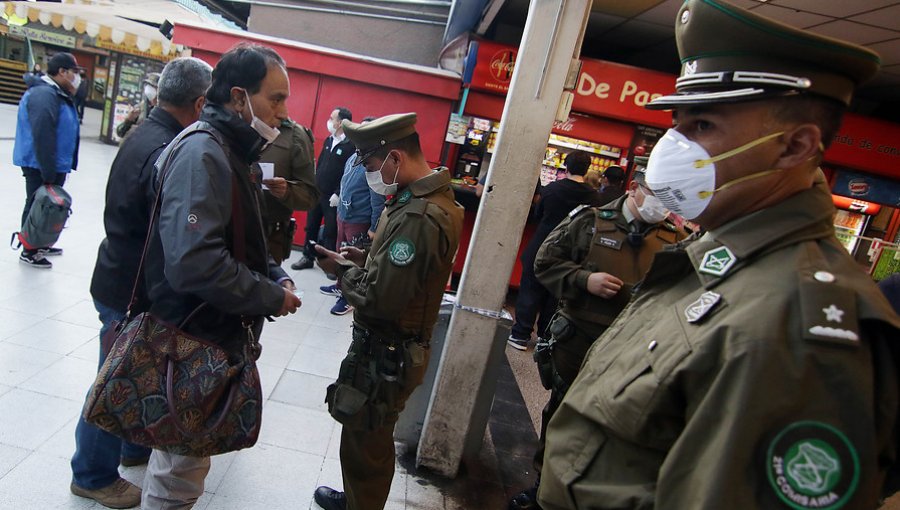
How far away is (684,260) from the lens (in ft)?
4.00

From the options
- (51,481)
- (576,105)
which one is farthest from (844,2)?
(51,481)

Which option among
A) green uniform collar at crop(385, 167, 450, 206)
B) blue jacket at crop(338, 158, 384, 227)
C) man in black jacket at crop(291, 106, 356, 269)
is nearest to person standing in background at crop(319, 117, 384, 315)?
blue jacket at crop(338, 158, 384, 227)

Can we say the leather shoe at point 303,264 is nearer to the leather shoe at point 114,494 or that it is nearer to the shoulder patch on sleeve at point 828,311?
the leather shoe at point 114,494

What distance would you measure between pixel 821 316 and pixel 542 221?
4.68 meters

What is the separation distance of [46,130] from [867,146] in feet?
32.6

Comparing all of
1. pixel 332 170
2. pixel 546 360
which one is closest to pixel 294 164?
pixel 332 170

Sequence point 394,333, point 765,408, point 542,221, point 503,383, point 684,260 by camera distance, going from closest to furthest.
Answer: point 765,408
point 684,260
point 394,333
point 503,383
point 542,221

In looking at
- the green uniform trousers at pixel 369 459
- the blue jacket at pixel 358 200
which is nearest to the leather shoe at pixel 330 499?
the green uniform trousers at pixel 369 459

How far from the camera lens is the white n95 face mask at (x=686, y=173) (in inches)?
42.7

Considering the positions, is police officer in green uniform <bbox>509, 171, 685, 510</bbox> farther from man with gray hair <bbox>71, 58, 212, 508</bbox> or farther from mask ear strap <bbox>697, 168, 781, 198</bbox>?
man with gray hair <bbox>71, 58, 212, 508</bbox>

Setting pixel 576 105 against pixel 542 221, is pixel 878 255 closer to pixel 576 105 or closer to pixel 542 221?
pixel 576 105

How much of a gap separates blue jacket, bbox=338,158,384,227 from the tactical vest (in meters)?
2.99

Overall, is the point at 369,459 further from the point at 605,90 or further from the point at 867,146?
the point at 867,146

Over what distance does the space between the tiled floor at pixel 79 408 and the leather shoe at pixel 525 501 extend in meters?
0.10
